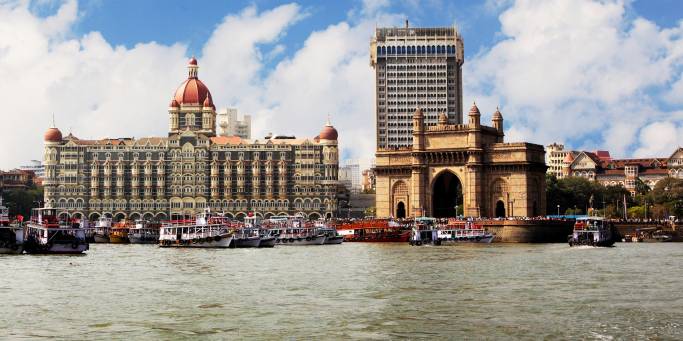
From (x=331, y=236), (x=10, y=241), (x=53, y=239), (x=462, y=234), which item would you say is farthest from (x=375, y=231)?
(x=10, y=241)

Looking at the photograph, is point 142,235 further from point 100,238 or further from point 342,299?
point 342,299

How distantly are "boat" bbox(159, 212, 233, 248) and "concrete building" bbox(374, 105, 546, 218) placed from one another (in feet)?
122

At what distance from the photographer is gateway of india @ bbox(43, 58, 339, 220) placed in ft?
593

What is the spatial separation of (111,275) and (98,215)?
11998 centimetres

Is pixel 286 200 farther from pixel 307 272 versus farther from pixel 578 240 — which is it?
pixel 307 272

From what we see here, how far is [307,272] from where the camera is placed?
67.9 meters

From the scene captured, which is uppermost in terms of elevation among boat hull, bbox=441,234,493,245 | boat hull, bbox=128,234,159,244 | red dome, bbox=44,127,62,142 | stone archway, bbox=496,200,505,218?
red dome, bbox=44,127,62,142

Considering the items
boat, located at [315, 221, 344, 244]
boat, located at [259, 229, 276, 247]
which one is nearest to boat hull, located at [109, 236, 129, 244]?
boat, located at [315, 221, 344, 244]

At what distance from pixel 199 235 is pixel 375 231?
29397mm

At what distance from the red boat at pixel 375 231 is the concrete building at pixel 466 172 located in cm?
919

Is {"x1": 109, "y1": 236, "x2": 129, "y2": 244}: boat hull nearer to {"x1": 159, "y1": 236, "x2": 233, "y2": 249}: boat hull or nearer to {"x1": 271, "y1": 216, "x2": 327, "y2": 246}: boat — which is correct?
{"x1": 271, "y1": 216, "x2": 327, "y2": 246}: boat

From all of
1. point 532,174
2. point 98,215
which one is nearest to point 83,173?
point 98,215

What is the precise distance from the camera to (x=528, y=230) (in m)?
124

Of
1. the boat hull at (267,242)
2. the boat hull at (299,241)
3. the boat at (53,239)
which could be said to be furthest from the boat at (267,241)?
the boat at (53,239)
